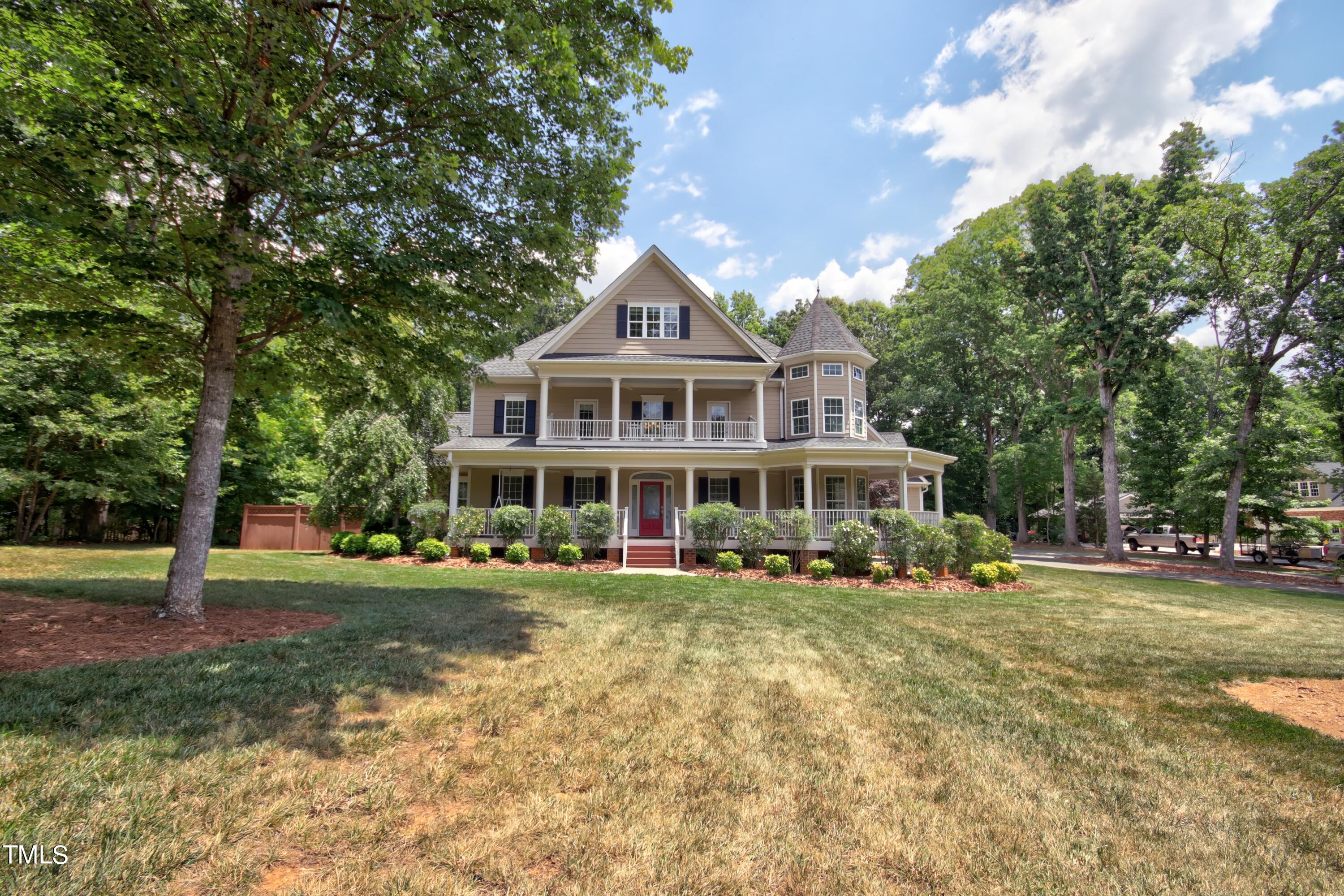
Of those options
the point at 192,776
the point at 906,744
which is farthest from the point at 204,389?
the point at 906,744

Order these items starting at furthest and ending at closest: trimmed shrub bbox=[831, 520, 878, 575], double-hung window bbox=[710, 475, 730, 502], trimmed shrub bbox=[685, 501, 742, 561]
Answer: double-hung window bbox=[710, 475, 730, 502], trimmed shrub bbox=[685, 501, 742, 561], trimmed shrub bbox=[831, 520, 878, 575]

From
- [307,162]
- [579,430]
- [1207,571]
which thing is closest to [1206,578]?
[1207,571]

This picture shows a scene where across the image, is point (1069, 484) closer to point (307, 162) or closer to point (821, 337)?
point (821, 337)

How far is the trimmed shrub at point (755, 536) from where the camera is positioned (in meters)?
15.6

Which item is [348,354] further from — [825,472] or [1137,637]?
[825,472]

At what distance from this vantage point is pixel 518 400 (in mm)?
19797

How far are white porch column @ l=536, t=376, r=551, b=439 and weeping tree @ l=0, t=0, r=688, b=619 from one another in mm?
10280

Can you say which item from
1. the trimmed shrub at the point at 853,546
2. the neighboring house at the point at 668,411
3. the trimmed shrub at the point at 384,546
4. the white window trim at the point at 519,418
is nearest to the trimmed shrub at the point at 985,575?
the trimmed shrub at the point at 853,546

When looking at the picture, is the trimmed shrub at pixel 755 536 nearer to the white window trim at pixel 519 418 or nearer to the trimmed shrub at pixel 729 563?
the trimmed shrub at pixel 729 563

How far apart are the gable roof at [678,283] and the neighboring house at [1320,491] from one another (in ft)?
65.3

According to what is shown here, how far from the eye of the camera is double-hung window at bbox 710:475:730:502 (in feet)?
65.2

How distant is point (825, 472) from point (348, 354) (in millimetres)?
15267

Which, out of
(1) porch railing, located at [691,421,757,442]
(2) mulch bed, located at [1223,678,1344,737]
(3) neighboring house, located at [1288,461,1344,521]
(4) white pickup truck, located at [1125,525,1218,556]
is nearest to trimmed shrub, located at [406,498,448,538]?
(1) porch railing, located at [691,421,757,442]

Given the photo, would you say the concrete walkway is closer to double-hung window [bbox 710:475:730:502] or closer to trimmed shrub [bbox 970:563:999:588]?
trimmed shrub [bbox 970:563:999:588]
